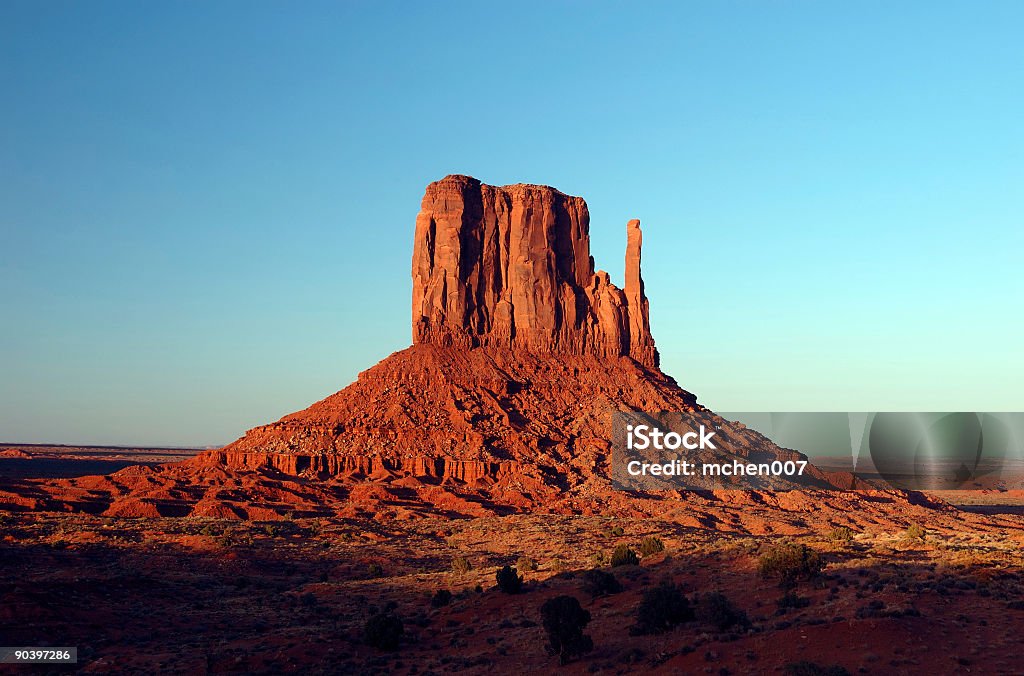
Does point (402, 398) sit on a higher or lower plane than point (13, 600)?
higher

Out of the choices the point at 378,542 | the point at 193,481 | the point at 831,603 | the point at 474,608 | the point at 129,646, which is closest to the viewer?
the point at 831,603

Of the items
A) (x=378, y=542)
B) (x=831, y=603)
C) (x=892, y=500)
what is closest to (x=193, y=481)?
(x=378, y=542)

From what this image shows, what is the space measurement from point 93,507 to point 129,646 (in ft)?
144

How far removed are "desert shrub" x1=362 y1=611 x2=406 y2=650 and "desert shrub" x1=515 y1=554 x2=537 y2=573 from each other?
14.8 m

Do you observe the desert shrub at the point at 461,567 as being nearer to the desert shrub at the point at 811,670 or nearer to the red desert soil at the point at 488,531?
the red desert soil at the point at 488,531

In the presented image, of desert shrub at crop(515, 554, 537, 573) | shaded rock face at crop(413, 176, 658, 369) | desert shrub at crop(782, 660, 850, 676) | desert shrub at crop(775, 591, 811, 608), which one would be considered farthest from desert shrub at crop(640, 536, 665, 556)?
shaded rock face at crop(413, 176, 658, 369)

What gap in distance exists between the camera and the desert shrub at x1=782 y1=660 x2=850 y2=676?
1862 centimetres

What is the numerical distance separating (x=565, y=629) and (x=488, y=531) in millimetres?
38024

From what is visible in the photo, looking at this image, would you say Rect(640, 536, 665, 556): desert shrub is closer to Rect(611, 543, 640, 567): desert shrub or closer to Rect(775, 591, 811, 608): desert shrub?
Rect(611, 543, 640, 567): desert shrub

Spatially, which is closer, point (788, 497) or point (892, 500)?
point (788, 497)

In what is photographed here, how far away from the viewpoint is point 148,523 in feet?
194

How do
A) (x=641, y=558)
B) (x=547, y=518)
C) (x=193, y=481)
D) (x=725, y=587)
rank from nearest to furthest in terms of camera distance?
(x=725, y=587) → (x=641, y=558) → (x=547, y=518) → (x=193, y=481)

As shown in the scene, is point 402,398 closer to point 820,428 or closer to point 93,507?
point 93,507

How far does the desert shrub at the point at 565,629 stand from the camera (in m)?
24.0
